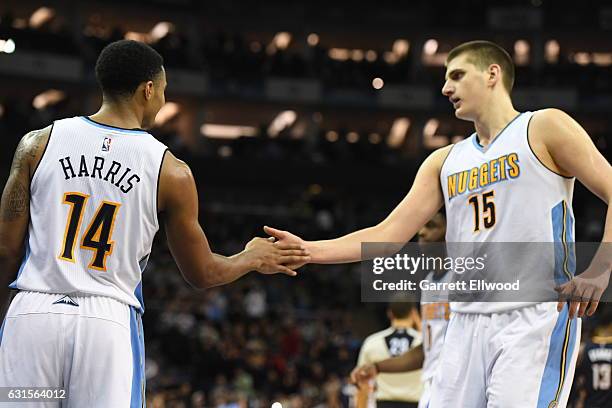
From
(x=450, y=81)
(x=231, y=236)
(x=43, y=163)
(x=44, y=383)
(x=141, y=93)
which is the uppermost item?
(x=231, y=236)

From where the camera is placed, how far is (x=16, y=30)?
2858cm

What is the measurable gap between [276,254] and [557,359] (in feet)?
6.38

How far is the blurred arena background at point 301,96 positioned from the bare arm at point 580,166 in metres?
17.1

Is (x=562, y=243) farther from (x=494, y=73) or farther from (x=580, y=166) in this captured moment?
(x=494, y=73)

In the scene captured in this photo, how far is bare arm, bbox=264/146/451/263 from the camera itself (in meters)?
5.71

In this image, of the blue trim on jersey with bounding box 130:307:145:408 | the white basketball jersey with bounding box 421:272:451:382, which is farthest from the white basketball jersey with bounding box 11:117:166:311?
the white basketball jersey with bounding box 421:272:451:382

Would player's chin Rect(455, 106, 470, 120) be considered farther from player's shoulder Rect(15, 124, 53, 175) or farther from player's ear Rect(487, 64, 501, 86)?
player's shoulder Rect(15, 124, 53, 175)

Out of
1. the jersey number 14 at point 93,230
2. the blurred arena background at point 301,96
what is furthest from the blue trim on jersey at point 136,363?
the blurred arena background at point 301,96

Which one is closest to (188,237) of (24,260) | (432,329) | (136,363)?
(136,363)

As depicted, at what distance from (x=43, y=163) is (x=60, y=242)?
1.37ft

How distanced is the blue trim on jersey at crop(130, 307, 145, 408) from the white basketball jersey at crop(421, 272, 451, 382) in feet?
11.7

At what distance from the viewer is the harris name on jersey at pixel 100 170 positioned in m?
4.48

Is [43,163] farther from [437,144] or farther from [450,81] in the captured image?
[437,144]

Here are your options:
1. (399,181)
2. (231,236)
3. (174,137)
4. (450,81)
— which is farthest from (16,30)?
(450,81)
